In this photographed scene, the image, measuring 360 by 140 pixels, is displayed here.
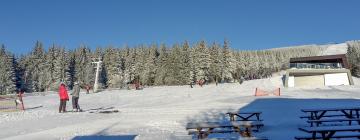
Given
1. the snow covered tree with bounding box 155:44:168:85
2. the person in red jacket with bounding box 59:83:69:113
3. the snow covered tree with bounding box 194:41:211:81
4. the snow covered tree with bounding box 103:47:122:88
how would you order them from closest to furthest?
the person in red jacket with bounding box 59:83:69:113 → the snow covered tree with bounding box 194:41:211:81 → the snow covered tree with bounding box 155:44:168:85 → the snow covered tree with bounding box 103:47:122:88

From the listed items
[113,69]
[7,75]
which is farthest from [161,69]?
[7,75]

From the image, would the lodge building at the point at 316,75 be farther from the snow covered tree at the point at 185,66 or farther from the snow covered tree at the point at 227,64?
the snow covered tree at the point at 185,66

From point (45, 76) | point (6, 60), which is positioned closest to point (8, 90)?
point (6, 60)

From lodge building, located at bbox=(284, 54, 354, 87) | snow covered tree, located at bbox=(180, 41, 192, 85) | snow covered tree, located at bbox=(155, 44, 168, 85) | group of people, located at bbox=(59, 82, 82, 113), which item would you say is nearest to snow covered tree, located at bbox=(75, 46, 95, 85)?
snow covered tree, located at bbox=(155, 44, 168, 85)

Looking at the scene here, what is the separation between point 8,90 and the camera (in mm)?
84250

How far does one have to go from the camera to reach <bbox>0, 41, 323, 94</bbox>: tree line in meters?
92.1

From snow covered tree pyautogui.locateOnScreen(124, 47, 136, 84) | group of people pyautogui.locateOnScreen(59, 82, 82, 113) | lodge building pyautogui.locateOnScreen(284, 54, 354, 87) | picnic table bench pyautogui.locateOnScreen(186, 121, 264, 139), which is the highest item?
snow covered tree pyautogui.locateOnScreen(124, 47, 136, 84)

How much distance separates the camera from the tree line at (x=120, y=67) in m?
92.1

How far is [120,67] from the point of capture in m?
112

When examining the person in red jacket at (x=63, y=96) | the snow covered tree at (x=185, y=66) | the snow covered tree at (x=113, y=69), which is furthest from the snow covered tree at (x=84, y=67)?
the person in red jacket at (x=63, y=96)

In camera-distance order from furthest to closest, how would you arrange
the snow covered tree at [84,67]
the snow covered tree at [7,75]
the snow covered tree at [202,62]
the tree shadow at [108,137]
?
1. the snow covered tree at [84,67]
2. the snow covered tree at [202,62]
3. the snow covered tree at [7,75]
4. the tree shadow at [108,137]

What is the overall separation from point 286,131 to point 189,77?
82.9 m

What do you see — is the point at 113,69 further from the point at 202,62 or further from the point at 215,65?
the point at 215,65

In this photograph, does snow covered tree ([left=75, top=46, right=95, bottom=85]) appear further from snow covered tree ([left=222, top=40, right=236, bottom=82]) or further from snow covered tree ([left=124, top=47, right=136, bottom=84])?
snow covered tree ([left=222, top=40, right=236, bottom=82])
